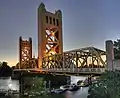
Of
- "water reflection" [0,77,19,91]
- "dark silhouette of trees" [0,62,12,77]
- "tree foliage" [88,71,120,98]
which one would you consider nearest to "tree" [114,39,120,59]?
"tree foliage" [88,71,120,98]

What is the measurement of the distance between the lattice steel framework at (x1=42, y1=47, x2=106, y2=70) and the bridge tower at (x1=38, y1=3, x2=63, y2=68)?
27.6ft

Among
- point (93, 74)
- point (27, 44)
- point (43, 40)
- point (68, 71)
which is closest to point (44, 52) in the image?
point (43, 40)

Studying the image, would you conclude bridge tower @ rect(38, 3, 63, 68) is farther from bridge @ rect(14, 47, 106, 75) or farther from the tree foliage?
the tree foliage

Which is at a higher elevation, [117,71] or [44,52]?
[44,52]

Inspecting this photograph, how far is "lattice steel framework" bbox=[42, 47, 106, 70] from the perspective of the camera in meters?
26.7

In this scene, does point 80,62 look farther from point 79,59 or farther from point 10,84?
point 10,84

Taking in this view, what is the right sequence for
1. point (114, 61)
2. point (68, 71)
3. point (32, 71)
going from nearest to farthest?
point (114, 61) → point (68, 71) → point (32, 71)

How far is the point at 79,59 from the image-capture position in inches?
1230

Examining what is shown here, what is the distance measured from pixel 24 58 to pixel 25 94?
21492mm

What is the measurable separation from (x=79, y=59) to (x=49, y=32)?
1891 centimetres

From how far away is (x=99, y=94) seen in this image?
17031 millimetres

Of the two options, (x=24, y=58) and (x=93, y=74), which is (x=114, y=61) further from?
(x=24, y=58)

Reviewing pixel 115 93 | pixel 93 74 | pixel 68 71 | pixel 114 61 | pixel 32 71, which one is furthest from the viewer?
pixel 32 71

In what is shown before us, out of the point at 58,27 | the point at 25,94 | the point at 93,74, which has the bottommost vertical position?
the point at 25,94
